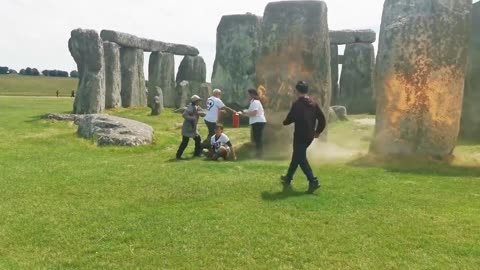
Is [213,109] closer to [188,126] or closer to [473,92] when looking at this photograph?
[188,126]

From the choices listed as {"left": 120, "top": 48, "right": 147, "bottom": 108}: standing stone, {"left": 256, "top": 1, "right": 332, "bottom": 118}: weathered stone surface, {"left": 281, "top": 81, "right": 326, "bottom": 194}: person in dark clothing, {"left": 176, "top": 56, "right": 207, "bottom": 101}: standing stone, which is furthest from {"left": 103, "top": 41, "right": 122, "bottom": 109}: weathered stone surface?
{"left": 281, "top": 81, "right": 326, "bottom": 194}: person in dark clothing

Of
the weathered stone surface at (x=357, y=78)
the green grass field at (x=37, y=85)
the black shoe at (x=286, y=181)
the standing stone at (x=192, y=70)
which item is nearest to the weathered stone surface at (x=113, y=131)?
the black shoe at (x=286, y=181)

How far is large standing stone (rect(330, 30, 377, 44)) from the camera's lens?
97.9 feet

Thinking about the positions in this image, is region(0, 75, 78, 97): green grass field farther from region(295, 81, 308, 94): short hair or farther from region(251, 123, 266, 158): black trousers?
region(295, 81, 308, 94): short hair

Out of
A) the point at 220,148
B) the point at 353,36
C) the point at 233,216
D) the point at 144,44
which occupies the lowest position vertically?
the point at 233,216

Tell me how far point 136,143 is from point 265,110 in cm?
340

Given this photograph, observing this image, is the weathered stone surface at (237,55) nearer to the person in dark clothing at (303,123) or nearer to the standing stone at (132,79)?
the standing stone at (132,79)

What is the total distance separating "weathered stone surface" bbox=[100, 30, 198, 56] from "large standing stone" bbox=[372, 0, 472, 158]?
59.4 ft

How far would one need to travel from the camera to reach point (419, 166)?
433 inches

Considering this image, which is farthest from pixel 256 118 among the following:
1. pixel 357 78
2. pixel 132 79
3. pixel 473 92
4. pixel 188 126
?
pixel 357 78

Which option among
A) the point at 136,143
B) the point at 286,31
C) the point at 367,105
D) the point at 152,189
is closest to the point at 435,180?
the point at 152,189

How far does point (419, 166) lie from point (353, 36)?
65.8 ft

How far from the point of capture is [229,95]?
2398 centimetres

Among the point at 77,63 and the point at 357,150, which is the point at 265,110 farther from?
the point at 77,63
